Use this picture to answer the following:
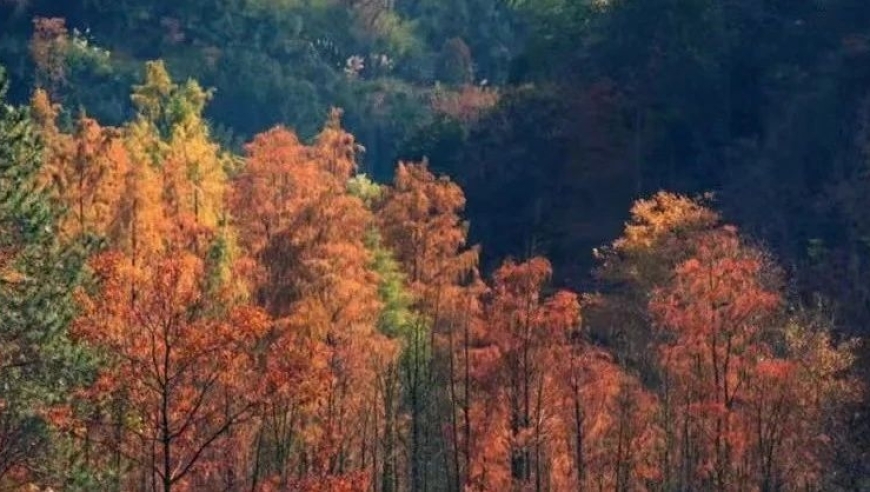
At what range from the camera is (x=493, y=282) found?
59.1m

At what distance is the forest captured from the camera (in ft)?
104

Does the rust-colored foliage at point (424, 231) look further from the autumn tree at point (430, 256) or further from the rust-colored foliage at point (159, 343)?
the rust-colored foliage at point (159, 343)

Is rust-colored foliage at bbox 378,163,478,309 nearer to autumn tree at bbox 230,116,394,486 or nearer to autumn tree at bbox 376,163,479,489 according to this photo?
autumn tree at bbox 376,163,479,489

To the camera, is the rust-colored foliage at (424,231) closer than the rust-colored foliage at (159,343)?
No

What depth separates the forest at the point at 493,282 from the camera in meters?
31.6

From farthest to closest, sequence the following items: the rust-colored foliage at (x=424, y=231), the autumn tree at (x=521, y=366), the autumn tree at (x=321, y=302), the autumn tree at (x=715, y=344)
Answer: the rust-colored foliage at (x=424, y=231) < the autumn tree at (x=321, y=302) < the autumn tree at (x=521, y=366) < the autumn tree at (x=715, y=344)

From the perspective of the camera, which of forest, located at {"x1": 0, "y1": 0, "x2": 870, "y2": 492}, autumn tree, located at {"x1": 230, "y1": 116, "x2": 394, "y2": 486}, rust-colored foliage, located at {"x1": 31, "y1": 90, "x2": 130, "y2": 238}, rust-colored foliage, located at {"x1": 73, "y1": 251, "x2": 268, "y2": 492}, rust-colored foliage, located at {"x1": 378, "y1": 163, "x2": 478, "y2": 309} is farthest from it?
rust-colored foliage, located at {"x1": 378, "y1": 163, "x2": 478, "y2": 309}

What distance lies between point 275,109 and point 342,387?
81930 millimetres

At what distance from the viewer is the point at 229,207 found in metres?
51.2

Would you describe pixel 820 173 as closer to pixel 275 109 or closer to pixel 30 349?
pixel 30 349

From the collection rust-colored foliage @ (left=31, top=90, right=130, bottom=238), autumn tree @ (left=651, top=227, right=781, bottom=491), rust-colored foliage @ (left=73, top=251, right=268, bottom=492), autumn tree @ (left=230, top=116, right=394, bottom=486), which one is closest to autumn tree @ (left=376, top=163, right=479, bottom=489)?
autumn tree @ (left=230, top=116, right=394, bottom=486)

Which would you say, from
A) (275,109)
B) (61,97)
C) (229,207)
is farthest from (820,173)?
(275,109)

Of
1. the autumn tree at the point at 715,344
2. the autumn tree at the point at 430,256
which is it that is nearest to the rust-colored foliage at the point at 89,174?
the autumn tree at the point at 430,256

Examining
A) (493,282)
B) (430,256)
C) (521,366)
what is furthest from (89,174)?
(493,282)
